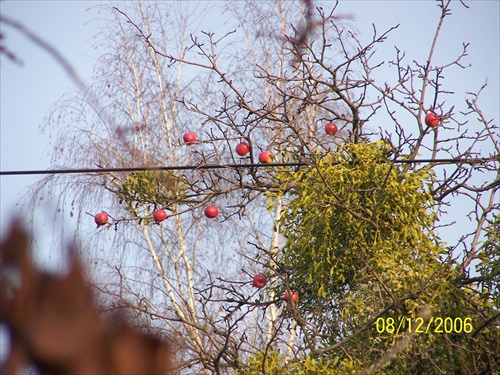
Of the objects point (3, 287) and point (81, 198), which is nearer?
point (3, 287)

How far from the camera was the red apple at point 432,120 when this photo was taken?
384 cm

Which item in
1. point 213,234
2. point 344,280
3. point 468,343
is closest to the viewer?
point 468,343

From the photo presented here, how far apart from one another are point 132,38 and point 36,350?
7674 mm

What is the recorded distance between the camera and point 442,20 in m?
4.08

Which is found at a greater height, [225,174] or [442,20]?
[225,174]

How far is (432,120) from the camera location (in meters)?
3.84

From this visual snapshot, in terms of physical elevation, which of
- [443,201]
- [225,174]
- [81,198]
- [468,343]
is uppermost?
[225,174]

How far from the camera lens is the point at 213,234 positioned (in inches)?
306

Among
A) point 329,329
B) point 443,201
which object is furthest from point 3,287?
point 443,201

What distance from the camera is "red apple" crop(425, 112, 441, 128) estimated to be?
3.84 metres

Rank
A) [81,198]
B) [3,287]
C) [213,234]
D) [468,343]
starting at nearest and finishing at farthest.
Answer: [3,287], [468,343], [81,198], [213,234]

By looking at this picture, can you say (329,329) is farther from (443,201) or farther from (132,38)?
(132,38)

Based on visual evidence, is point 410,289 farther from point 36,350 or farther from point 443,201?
point 36,350

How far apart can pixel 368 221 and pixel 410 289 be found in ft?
1.17
